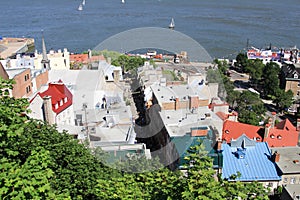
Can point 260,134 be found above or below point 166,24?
below

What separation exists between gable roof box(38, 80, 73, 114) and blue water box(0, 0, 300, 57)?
16369mm

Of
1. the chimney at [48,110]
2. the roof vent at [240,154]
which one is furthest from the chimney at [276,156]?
the chimney at [48,110]

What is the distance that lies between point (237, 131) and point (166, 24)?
26.7 m

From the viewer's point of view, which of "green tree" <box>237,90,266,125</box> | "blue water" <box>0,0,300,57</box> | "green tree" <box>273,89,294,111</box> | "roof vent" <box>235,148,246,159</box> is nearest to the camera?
"roof vent" <box>235,148,246,159</box>

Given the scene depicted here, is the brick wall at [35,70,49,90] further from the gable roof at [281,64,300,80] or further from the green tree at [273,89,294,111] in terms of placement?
the gable roof at [281,64,300,80]

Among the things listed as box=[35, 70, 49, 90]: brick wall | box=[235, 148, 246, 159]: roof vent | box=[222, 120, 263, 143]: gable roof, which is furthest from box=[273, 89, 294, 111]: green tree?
box=[35, 70, 49, 90]: brick wall

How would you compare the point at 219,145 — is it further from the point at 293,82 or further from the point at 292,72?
the point at 292,72

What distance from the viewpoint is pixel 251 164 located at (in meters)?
7.76

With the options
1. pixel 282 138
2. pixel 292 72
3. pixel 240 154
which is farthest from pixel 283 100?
pixel 240 154

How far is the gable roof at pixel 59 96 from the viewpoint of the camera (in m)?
8.95

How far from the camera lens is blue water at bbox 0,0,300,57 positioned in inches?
1115

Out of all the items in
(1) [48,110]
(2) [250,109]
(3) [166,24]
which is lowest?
(2) [250,109]

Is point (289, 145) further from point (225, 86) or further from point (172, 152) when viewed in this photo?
point (225, 86)

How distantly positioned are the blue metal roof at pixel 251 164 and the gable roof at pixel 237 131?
2.81 ft
